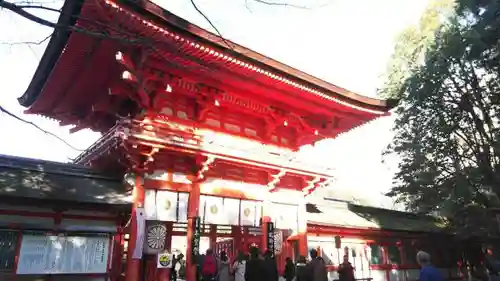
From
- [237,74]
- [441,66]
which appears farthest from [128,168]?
[441,66]

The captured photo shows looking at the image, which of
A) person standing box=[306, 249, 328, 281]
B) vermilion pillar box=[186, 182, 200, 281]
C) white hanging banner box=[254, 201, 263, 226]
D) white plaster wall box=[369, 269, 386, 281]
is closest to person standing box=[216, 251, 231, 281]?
vermilion pillar box=[186, 182, 200, 281]

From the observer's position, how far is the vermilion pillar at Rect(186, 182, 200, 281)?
9.43m

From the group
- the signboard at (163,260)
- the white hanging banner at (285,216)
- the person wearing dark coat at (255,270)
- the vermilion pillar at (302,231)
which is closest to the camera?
the person wearing dark coat at (255,270)

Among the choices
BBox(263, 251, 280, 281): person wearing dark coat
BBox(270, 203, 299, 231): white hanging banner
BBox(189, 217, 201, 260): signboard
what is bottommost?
BBox(263, 251, 280, 281): person wearing dark coat

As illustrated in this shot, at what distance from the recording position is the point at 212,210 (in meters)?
Result: 10.4

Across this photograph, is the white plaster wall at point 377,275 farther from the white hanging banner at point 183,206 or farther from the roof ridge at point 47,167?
Answer: the roof ridge at point 47,167

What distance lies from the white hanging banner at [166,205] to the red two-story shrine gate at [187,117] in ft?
0.09

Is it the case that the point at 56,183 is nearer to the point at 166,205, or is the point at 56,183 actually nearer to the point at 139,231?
the point at 139,231

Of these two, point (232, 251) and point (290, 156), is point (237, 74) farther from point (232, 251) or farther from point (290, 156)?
point (232, 251)

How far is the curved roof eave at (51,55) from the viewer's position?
6727 mm

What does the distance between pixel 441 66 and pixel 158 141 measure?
47.3 feet

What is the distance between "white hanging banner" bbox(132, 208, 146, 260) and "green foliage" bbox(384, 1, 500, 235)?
1241 cm

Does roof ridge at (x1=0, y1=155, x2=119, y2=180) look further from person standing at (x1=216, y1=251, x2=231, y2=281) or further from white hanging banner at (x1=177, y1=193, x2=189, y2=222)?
person standing at (x1=216, y1=251, x2=231, y2=281)

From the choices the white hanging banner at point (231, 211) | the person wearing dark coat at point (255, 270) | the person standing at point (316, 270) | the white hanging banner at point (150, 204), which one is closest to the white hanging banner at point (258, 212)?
the white hanging banner at point (231, 211)
